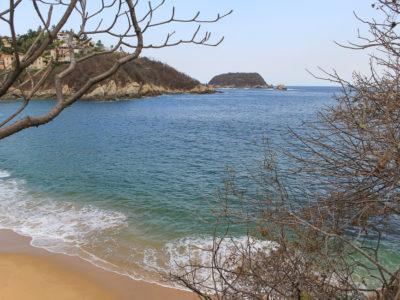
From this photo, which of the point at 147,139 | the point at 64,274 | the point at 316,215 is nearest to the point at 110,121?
the point at 147,139

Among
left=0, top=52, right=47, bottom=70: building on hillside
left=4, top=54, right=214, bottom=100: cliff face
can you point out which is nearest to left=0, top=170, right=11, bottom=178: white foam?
left=0, top=52, right=47, bottom=70: building on hillside

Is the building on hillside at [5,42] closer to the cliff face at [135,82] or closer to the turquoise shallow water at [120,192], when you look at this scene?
the turquoise shallow water at [120,192]

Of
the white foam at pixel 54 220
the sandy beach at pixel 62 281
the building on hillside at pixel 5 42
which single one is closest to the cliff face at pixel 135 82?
the white foam at pixel 54 220

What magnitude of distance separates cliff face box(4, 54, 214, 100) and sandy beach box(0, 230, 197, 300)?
167ft

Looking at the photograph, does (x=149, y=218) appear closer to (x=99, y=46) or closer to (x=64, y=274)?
(x=64, y=274)

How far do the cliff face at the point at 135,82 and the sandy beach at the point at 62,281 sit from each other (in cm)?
5097

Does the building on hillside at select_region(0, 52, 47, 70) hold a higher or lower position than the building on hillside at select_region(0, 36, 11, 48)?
lower

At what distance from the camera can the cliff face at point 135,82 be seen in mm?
86062

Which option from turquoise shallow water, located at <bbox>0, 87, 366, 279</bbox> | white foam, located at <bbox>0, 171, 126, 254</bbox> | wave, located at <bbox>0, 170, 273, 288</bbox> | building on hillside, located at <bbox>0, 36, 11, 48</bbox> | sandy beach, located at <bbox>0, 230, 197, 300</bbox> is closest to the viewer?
building on hillside, located at <bbox>0, 36, 11, 48</bbox>

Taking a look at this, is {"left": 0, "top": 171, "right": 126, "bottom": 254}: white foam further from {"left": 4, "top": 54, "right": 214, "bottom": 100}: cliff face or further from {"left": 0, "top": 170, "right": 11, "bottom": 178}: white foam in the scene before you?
{"left": 4, "top": 54, "right": 214, "bottom": 100}: cliff face

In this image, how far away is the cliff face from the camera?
86062 mm

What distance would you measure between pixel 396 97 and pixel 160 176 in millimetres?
16118

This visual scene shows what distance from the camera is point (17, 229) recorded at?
13.5m

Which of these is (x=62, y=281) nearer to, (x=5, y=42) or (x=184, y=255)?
(x=184, y=255)
